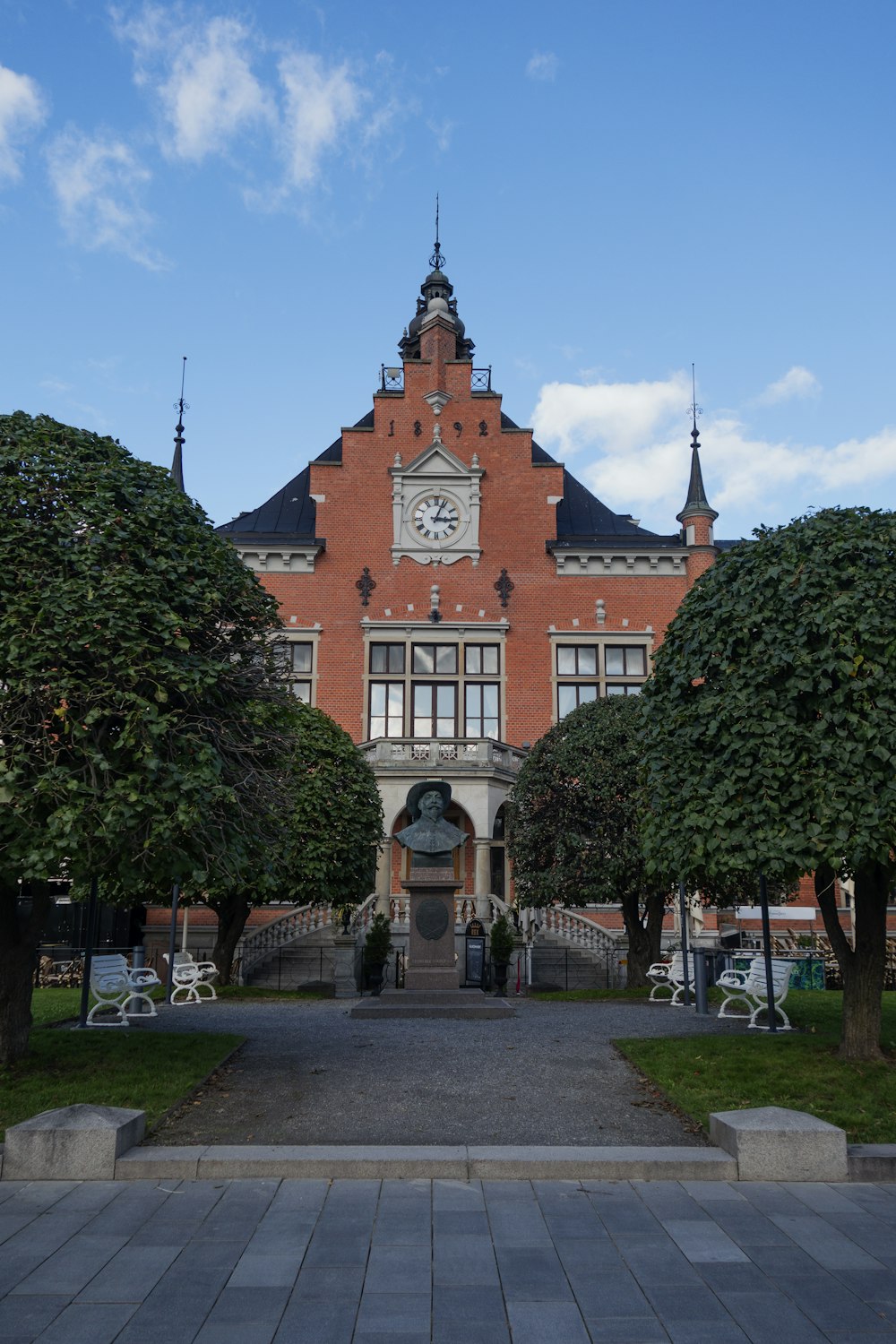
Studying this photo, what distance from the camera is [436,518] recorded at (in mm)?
34438

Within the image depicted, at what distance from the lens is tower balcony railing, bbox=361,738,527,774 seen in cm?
2938

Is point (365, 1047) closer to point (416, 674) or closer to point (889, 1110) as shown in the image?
point (889, 1110)

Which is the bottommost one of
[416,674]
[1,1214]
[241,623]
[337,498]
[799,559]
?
[1,1214]

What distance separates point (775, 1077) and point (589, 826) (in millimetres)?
11848

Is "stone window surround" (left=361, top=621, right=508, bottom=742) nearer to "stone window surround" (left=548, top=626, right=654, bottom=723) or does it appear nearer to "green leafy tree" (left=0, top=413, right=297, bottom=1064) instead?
"stone window surround" (left=548, top=626, right=654, bottom=723)

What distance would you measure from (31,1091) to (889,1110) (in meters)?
8.02

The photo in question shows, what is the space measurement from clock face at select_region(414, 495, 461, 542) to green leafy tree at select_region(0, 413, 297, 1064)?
23.1m

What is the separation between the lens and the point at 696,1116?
362 inches

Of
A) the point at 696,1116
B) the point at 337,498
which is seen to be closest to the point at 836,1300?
the point at 696,1116

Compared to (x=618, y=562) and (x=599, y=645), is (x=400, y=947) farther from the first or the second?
(x=618, y=562)

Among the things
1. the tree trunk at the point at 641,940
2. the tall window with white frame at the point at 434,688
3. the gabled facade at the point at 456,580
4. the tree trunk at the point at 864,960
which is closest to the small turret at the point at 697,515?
the gabled facade at the point at 456,580

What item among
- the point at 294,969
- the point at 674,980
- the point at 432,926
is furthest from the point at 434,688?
the point at 674,980

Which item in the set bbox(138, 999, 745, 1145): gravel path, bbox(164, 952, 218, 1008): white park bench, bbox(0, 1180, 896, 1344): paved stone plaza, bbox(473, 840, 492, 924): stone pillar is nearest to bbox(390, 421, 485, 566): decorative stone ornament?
bbox(473, 840, 492, 924): stone pillar

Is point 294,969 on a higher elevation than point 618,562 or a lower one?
lower
